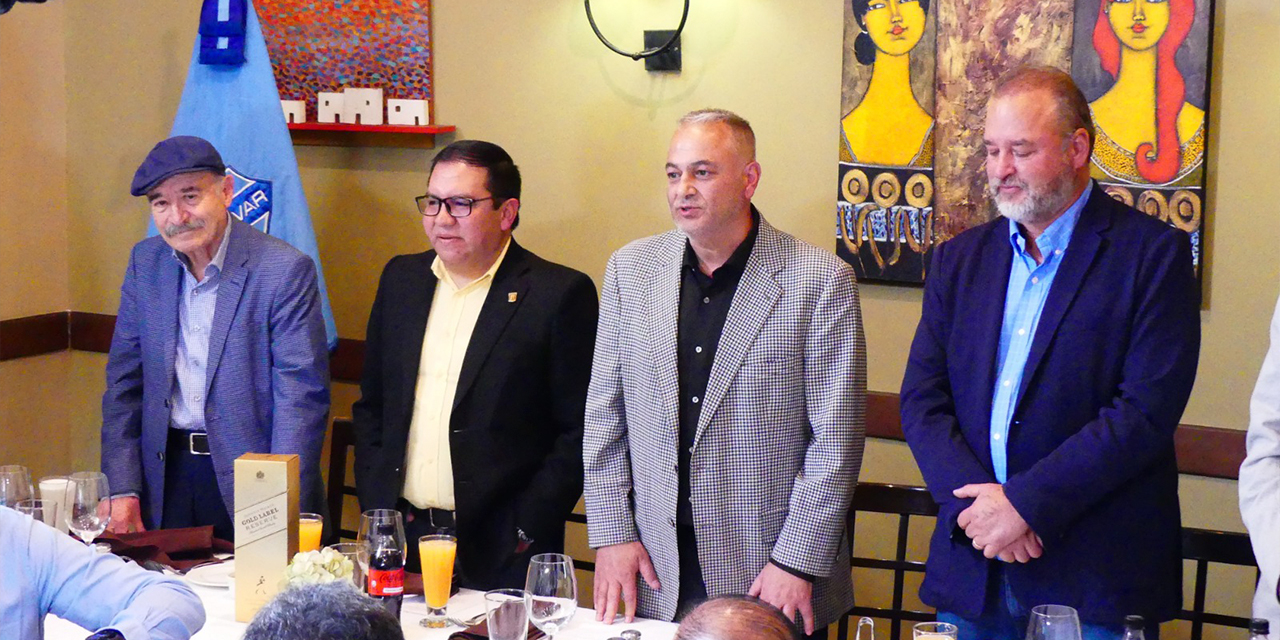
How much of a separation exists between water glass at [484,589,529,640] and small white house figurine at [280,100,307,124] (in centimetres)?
278

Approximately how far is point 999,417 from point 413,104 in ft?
7.90

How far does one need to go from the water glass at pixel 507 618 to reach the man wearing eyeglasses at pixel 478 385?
3.05ft

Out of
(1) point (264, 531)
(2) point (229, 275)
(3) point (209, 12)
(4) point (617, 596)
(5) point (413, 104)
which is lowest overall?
(4) point (617, 596)

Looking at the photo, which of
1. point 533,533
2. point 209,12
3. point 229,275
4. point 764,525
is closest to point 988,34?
point 764,525

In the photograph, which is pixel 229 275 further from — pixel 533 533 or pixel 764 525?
pixel 764 525

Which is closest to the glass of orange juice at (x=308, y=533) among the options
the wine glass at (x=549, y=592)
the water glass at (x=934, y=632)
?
the wine glass at (x=549, y=592)

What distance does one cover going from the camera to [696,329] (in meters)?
2.82

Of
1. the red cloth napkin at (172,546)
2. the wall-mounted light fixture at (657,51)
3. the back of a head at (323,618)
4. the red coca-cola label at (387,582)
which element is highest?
the wall-mounted light fixture at (657,51)

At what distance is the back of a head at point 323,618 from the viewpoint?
1.37 meters

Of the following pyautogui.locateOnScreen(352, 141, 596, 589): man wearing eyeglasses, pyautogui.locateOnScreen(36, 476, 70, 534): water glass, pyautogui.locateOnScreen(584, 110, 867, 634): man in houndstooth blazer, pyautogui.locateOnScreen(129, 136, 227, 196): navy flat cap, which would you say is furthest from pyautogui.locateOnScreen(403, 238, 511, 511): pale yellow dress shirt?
pyautogui.locateOnScreen(36, 476, 70, 534): water glass

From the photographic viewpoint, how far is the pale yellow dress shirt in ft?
10.2

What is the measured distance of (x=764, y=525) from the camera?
2746 millimetres

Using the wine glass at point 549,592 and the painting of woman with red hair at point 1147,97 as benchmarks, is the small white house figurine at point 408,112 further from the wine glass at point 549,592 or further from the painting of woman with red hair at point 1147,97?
the wine glass at point 549,592

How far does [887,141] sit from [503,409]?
1.37 m
